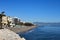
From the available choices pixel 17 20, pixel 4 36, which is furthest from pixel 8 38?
pixel 17 20

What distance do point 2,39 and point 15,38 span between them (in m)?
2.56

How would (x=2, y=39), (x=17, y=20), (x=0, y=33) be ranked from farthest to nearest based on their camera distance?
(x=17, y=20)
(x=0, y=33)
(x=2, y=39)

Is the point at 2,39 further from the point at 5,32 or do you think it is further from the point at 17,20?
the point at 17,20

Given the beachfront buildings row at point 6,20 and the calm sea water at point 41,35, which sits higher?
the beachfront buildings row at point 6,20

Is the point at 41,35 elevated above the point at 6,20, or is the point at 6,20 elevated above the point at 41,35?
the point at 6,20

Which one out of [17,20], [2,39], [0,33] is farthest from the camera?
[17,20]

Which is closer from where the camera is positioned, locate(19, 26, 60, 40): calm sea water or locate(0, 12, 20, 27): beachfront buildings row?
locate(0, 12, 20, 27): beachfront buildings row

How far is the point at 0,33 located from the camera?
29.5 m

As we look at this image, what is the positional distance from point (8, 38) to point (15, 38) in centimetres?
143

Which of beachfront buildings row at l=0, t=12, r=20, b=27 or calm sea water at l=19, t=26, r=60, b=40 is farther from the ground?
beachfront buildings row at l=0, t=12, r=20, b=27

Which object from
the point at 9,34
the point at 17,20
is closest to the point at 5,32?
the point at 9,34

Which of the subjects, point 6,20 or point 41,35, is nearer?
point 41,35

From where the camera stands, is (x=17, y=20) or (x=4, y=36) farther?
(x=17, y=20)

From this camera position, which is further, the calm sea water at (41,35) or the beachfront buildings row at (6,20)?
the calm sea water at (41,35)
